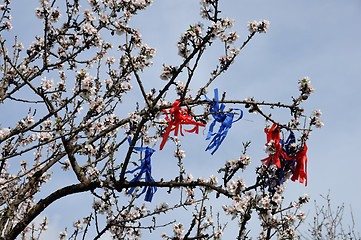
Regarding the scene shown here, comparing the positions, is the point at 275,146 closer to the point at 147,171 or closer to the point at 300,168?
the point at 300,168

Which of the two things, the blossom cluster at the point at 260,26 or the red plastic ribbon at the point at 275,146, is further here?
the blossom cluster at the point at 260,26

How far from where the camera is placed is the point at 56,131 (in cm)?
402

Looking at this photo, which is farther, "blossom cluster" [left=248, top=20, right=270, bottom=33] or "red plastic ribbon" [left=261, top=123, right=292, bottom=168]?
"blossom cluster" [left=248, top=20, right=270, bottom=33]

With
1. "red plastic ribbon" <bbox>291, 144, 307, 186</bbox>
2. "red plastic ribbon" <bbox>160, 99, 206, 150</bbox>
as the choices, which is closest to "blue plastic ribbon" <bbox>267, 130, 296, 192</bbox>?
"red plastic ribbon" <bbox>291, 144, 307, 186</bbox>

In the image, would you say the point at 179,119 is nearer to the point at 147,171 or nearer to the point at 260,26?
the point at 147,171

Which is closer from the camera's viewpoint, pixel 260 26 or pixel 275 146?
pixel 275 146

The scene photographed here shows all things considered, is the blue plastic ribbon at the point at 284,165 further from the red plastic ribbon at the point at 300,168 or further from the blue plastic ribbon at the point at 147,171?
the blue plastic ribbon at the point at 147,171

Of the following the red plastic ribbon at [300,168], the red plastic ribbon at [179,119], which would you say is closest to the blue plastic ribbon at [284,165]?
the red plastic ribbon at [300,168]

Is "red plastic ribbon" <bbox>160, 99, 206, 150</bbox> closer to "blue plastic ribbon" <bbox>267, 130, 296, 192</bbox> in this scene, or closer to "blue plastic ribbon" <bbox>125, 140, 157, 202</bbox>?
"blue plastic ribbon" <bbox>125, 140, 157, 202</bbox>

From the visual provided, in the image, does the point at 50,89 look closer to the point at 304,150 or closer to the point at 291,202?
the point at 304,150

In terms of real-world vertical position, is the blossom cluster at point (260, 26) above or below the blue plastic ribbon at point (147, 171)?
above

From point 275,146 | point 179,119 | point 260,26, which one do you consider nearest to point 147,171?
point 179,119

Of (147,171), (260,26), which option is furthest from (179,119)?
(260,26)

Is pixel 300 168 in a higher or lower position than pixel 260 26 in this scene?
lower
